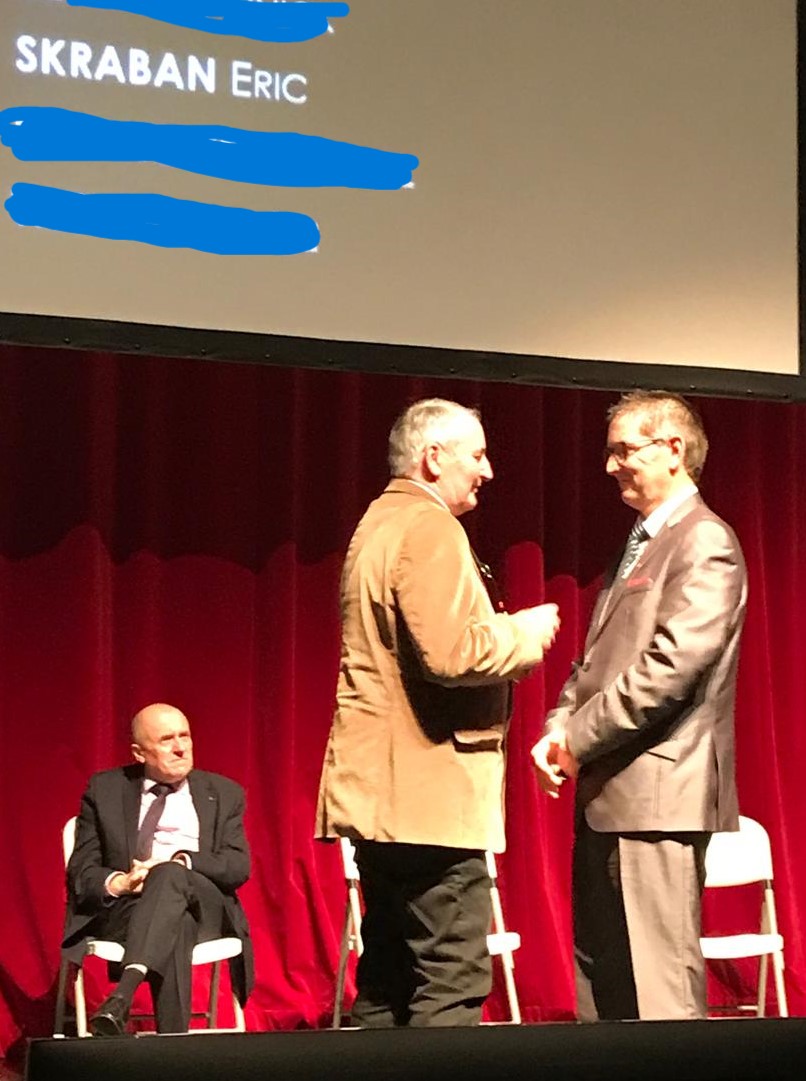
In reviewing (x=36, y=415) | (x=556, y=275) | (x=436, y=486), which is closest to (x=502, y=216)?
(x=556, y=275)

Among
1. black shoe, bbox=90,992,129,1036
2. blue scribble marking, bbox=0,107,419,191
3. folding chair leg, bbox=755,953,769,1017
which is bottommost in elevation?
folding chair leg, bbox=755,953,769,1017

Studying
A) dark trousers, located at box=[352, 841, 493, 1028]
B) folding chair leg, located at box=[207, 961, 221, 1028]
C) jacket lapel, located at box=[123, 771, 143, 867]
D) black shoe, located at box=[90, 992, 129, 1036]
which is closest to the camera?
dark trousers, located at box=[352, 841, 493, 1028]

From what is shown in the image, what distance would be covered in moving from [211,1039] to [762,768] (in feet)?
12.6

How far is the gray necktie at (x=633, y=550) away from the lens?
10.5ft

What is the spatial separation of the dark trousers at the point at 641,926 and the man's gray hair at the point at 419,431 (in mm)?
778

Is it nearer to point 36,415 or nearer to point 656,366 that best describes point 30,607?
point 36,415

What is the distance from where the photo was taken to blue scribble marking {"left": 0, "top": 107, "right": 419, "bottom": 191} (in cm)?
366

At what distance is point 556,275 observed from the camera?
405cm

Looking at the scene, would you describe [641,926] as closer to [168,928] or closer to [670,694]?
[670,694]

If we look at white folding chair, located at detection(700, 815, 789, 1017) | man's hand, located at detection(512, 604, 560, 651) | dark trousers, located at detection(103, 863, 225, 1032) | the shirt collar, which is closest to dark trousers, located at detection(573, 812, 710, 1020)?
man's hand, located at detection(512, 604, 560, 651)

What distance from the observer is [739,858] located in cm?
471

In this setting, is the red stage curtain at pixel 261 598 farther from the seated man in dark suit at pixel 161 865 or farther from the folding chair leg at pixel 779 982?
the folding chair leg at pixel 779 982

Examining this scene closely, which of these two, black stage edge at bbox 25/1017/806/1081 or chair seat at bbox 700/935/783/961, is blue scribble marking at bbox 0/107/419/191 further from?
black stage edge at bbox 25/1017/806/1081

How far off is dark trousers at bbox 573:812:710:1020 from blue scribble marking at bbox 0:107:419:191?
66.9 inches
